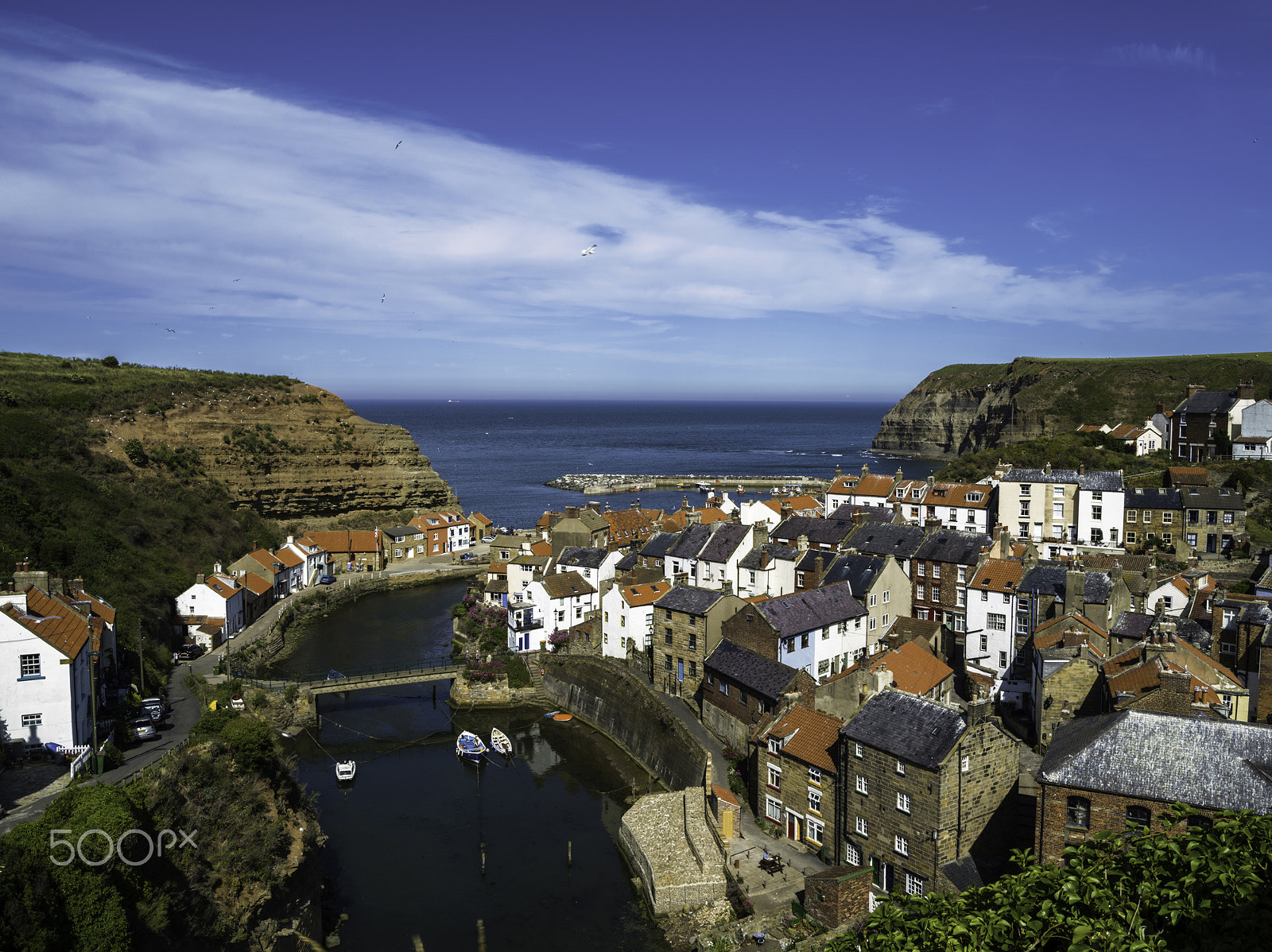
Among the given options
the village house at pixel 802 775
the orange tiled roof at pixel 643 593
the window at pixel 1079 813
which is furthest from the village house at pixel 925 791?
the orange tiled roof at pixel 643 593

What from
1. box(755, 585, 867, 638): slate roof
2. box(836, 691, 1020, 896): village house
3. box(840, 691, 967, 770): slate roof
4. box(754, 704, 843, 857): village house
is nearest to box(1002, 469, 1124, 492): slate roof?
box(755, 585, 867, 638): slate roof

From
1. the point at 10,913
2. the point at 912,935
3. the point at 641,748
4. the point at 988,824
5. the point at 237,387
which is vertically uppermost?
the point at 237,387

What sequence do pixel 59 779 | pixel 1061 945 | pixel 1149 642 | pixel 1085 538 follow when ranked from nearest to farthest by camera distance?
pixel 1061 945, pixel 59 779, pixel 1149 642, pixel 1085 538

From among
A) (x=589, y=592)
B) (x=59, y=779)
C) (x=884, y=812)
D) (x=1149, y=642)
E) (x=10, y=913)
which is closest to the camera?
(x=10, y=913)

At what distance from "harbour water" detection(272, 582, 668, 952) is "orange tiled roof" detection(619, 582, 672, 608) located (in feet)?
23.3

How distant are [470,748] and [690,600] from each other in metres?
12.1

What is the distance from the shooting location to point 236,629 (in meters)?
53.6

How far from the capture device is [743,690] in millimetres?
33500

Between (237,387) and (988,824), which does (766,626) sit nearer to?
(988,824)

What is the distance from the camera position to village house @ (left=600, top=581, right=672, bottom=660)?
44125 mm

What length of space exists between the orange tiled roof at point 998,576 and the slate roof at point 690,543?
15438mm

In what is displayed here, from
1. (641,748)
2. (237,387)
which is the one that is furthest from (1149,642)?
(237,387)

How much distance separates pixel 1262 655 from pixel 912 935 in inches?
1002

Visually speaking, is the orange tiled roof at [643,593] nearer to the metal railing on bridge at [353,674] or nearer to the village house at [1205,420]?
the metal railing on bridge at [353,674]
